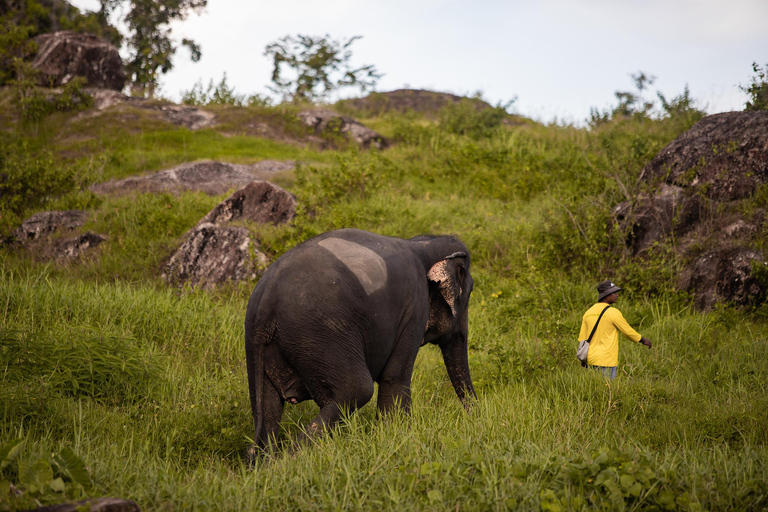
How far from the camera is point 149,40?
24.7 m

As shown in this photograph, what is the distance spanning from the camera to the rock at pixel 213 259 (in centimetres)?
938

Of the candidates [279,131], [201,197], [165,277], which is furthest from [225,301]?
[279,131]

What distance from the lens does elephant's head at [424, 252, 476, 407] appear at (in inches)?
197

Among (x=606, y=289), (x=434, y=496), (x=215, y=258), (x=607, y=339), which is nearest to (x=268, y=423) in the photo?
(x=434, y=496)

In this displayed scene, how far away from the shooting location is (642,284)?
8.42m

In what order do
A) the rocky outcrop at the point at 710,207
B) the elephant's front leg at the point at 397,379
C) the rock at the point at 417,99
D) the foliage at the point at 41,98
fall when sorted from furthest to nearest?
the rock at the point at 417,99 → the foliage at the point at 41,98 → the rocky outcrop at the point at 710,207 → the elephant's front leg at the point at 397,379

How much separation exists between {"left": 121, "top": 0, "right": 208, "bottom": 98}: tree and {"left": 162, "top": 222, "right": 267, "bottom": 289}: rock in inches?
666

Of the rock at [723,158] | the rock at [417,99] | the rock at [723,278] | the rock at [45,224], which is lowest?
the rock at [45,224]

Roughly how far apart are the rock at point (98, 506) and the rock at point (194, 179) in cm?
1130

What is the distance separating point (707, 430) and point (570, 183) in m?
8.29

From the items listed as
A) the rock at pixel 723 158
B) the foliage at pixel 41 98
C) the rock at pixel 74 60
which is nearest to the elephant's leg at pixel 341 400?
the rock at pixel 723 158

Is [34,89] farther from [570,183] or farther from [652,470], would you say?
[652,470]

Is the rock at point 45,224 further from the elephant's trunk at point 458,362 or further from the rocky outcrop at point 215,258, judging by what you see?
the elephant's trunk at point 458,362

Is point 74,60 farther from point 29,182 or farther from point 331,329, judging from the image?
point 331,329
